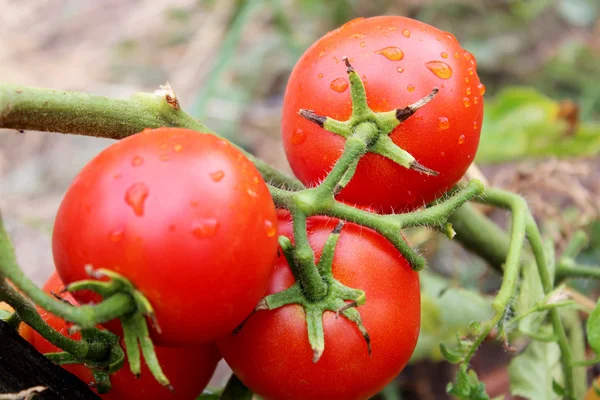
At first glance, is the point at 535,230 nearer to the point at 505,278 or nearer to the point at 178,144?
the point at 505,278

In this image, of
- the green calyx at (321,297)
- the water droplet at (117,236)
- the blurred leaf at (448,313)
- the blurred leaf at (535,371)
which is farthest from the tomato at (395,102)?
the blurred leaf at (448,313)

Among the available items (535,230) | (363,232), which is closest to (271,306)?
(363,232)

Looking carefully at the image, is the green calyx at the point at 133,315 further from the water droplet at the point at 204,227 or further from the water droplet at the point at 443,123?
the water droplet at the point at 443,123

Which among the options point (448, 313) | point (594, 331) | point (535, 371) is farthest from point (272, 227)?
point (448, 313)

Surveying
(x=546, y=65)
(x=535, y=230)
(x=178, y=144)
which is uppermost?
(x=178, y=144)

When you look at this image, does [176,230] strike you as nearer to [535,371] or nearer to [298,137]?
[298,137]

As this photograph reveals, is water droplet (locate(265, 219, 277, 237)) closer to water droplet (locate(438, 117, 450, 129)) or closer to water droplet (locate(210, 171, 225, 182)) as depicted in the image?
water droplet (locate(210, 171, 225, 182))
